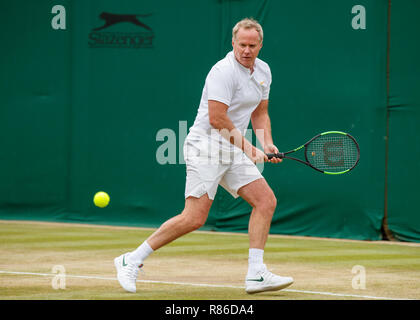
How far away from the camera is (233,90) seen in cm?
542

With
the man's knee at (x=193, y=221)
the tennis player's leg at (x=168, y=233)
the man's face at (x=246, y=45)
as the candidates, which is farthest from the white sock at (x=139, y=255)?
the man's face at (x=246, y=45)

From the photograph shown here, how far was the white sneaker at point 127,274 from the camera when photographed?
532cm

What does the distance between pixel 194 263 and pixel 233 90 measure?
229cm

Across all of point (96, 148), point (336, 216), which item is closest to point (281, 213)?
point (336, 216)

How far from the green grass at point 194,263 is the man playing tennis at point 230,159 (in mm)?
215

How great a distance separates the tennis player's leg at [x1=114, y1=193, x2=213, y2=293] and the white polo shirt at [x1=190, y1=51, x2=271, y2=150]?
47cm

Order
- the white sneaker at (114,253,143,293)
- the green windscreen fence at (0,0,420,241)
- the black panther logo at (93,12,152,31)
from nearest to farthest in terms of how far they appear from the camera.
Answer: the white sneaker at (114,253,143,293), the green windscreen fence at (0,0,420,241), the black panther logo at (93,12,152,31)

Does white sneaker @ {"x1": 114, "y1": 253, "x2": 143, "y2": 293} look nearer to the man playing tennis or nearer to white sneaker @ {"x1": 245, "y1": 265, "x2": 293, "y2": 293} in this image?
the man playing tennis

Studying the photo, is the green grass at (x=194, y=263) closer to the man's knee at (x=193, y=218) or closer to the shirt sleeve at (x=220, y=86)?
the man's knee at (x=193, y=218)

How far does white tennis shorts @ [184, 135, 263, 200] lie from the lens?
17.8 feet

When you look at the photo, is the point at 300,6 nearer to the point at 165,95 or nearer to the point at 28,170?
the point at 165,95

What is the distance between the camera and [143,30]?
38.3 ft

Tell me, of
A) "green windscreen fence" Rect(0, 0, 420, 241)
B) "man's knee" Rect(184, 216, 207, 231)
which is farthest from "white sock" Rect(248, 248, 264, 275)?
"green windscreen fence" Rect(0, 0, 420, 241)

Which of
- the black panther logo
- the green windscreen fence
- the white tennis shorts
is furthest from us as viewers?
the black panther logo
